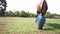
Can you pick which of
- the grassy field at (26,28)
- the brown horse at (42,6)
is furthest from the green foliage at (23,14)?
the brown horse at (42,6)

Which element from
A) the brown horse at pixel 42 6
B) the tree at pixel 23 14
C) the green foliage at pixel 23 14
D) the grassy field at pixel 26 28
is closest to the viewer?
the grassy field at pixel 26 28

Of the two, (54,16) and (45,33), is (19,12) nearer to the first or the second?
(54,16)

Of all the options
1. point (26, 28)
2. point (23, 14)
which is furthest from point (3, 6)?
point (26, 28)

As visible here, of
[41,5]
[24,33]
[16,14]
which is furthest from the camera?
[16,14]

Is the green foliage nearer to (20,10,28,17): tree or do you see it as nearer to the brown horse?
(20,10,28,17): tree

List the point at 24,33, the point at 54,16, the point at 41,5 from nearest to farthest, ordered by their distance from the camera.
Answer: the point at 24,33 → the point at 41,5 → the point at 54,16

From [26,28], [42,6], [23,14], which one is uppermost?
[42,6]

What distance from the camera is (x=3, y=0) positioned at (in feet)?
96.3

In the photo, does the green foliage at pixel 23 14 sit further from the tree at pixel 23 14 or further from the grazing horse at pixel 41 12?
the grazing horse at pixel 41 12

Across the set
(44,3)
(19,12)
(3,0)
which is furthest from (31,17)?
(44,3)

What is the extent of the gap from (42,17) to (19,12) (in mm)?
10789

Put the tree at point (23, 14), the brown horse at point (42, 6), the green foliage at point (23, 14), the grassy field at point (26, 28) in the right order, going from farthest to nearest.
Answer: the tree at point (23, 14) → the green foliage at point (23, 14) → the brown horse at point (42, 6) → the grassy field at point (26, 28)

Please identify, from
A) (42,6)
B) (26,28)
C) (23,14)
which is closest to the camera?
(42,6)

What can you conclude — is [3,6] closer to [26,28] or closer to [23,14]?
[23,14]
